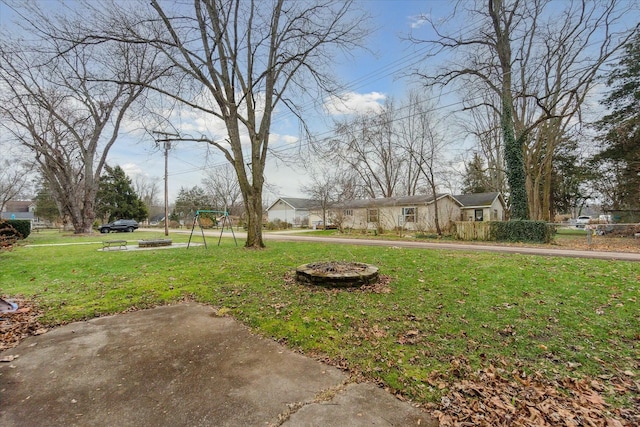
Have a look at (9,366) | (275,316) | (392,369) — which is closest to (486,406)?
(392,369)

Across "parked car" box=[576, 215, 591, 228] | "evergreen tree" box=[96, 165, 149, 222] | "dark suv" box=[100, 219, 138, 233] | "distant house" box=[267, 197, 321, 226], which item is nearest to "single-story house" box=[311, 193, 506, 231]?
"parked car" box=[576, 215, 591, 228]

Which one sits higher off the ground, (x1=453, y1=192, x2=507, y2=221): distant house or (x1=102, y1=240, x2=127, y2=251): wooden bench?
(x1=453, y1=192, x2=507, y2=221): distant house

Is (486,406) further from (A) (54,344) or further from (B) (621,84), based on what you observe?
(B) (621,84)

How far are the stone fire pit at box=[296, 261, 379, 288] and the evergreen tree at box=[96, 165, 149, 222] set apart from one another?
40132 millimetres

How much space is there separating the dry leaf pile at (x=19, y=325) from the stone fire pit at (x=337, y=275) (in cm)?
385

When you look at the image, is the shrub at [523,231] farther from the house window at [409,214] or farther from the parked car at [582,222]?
the house window at [409,214]

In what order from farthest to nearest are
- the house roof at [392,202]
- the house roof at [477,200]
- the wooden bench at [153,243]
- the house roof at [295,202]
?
the house roof at [295,202] < the house roof at [477,200] < the house roof at [392,202] < the wooden bench at [153,243]

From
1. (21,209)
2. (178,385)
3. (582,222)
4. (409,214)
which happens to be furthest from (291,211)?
(21,209)

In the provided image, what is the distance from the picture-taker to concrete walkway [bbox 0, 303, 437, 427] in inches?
85.8

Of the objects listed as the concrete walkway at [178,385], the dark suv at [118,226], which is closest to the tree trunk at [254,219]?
the concrete walkway at [178,385]

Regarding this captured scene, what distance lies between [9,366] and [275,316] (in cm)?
280

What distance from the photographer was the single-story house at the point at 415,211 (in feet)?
80.7

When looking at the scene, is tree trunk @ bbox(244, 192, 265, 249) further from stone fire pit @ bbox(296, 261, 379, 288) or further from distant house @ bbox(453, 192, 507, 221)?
distant house @ bbox(453, 192, 507, 221)

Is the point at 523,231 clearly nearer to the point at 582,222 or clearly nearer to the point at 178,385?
the point at 582,222
